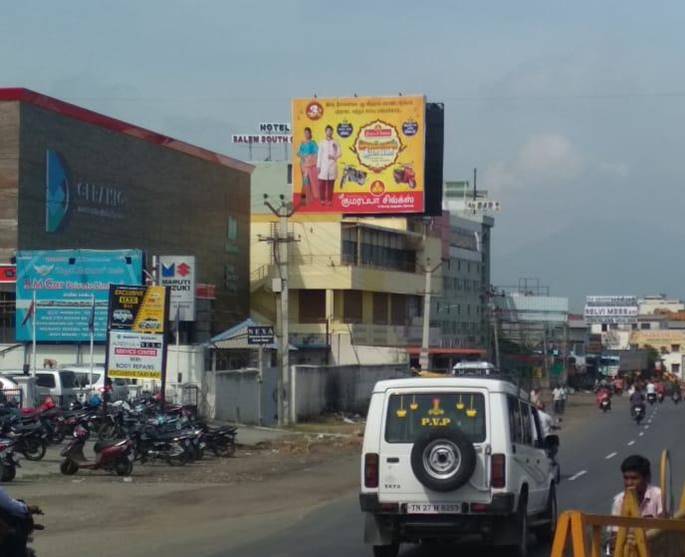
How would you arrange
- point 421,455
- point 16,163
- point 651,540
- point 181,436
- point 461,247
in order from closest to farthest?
point 651,540 → point 421,455 → point 181,436 → point 16,163 → point 461,247

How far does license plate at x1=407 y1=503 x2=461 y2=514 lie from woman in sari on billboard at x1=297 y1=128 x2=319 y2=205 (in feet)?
155

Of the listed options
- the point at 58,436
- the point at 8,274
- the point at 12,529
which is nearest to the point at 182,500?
the point at 58,436

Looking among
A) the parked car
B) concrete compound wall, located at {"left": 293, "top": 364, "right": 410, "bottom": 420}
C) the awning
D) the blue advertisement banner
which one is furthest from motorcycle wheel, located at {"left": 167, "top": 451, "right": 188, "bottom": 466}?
the awning

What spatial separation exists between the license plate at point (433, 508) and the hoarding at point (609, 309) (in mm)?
154153

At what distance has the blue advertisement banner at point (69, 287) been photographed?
166 feet

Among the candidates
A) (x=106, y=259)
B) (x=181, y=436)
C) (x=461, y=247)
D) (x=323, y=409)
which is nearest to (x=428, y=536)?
(x=181, y=436)

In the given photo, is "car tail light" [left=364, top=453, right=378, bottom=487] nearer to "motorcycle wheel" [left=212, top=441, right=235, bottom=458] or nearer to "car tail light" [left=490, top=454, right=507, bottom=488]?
"car tail light" [left=490, top=454, right=507, bottom=488]

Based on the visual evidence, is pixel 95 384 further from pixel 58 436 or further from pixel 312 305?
pixel 312 305

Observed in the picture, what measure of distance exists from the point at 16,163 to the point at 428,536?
138ft

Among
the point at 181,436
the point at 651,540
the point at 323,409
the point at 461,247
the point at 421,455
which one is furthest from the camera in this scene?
the point at 461,247

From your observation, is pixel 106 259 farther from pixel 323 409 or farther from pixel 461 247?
pixel 461 247

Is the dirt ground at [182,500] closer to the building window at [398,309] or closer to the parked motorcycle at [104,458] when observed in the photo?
the parked motorcycle at [104,458]

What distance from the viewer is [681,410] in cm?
6625

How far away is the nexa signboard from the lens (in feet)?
181
